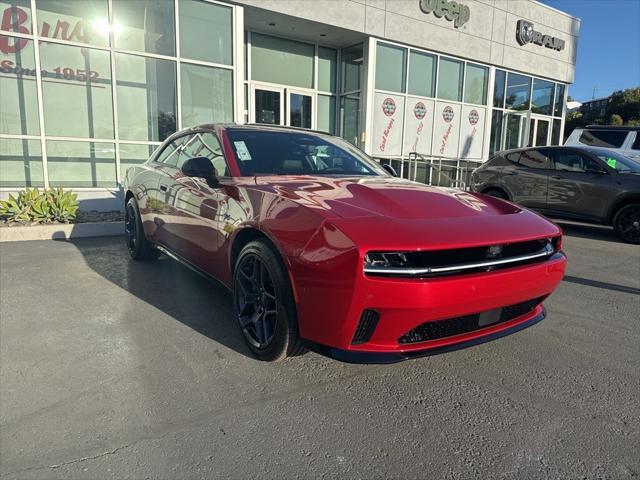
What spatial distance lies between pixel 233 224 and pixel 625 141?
12.4 metres

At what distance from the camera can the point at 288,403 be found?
8.34 ft

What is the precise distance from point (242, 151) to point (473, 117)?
14396 millimetres

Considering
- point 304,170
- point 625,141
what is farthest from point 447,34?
point 304,170

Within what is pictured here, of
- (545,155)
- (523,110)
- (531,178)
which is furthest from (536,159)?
(523,110)

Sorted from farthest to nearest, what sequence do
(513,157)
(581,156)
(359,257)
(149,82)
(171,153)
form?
(149,82) < (513,157) < (581,156) < (171,153) < (359,257)

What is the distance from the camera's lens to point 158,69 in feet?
33.4

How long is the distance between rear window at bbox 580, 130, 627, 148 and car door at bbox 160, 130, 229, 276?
1172 centimetres

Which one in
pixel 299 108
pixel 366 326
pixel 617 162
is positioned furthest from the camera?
pixel 299 108

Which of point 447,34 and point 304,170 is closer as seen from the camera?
point 304,170

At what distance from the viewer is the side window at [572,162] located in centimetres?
800

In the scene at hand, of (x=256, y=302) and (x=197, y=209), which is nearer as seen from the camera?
(x=256, y=302)

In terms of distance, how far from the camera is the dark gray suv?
751cm

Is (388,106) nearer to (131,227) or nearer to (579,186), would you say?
(579,186)

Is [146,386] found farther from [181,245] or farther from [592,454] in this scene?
[592,454]
